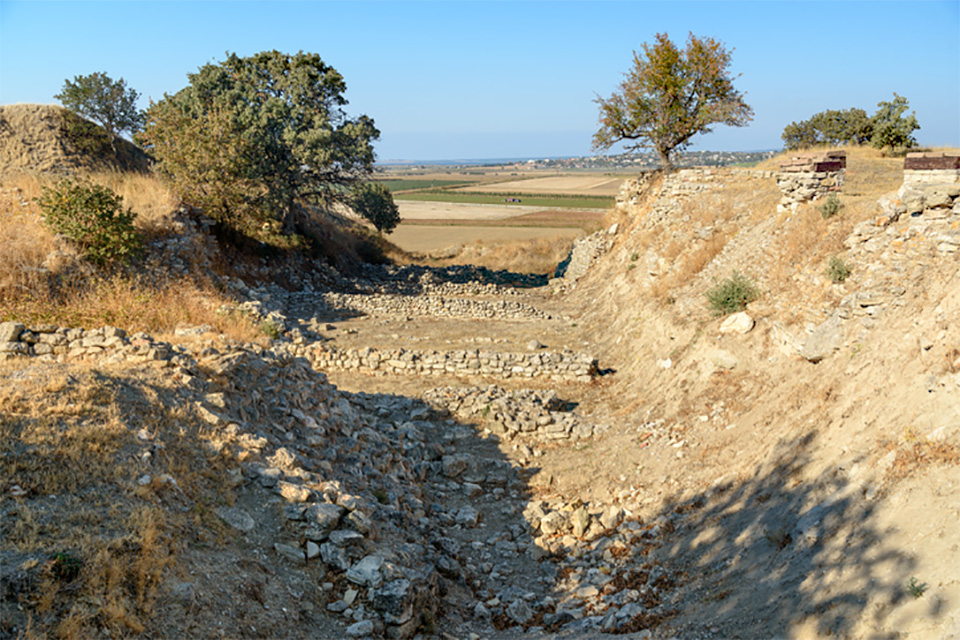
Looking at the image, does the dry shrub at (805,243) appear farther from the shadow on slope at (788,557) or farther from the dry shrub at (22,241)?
the dry shrub at (22,241)

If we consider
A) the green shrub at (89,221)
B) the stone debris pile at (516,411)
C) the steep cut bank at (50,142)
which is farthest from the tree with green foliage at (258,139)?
the stone debris pile at (516,411)

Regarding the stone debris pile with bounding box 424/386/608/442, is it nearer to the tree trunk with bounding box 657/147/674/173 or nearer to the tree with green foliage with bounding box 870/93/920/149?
the tree trunk with bounding box 657/147/674/173

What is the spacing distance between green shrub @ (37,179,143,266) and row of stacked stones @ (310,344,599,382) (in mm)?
6179

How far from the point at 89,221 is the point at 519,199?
317 feet

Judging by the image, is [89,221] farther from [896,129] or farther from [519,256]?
[896,129]

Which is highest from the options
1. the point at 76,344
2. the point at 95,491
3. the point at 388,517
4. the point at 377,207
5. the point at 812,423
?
the point at 377,207

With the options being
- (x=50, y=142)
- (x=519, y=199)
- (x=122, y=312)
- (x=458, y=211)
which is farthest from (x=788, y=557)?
A: (x=519, y=199)

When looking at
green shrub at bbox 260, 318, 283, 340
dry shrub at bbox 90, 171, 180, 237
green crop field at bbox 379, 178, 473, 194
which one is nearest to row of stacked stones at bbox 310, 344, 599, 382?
green shrub at bbox 260, 318, 283, 340

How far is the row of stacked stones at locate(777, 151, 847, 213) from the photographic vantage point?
14.5m

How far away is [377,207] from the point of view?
5056cm

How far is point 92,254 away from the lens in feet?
49.2

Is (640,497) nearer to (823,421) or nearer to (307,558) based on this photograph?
(823,421)

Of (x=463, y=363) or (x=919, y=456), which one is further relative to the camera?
(x=463, y=363)

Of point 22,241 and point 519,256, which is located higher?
point 22,241
